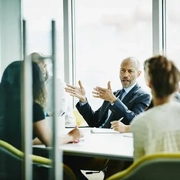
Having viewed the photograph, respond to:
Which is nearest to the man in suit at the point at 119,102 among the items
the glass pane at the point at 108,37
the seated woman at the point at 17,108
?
the seated woman at the point at 17,108

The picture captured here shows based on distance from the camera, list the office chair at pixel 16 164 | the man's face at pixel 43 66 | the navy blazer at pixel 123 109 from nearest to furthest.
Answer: the man's face at pixel 43 66, the office chair at pixel 16 164, the navy blazer at pixel 123 109

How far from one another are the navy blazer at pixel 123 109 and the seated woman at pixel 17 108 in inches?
26.3

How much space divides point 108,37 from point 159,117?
3.22 meters

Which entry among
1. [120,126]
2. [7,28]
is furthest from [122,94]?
[7,28]

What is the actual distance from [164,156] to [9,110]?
1.05m

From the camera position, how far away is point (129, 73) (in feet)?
11.6

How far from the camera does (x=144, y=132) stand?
6.03 ft

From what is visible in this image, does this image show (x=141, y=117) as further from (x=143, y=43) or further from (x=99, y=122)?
(x=143, y=43)

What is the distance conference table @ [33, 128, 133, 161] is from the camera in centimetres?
207

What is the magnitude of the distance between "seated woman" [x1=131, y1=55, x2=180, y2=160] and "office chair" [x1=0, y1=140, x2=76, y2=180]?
0.53 meters

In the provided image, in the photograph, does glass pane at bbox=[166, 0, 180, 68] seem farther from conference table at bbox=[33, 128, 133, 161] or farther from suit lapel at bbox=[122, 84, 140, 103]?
conference table at bbox=[33, 128, 133, 161]

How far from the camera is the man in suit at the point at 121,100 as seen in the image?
2.99 m

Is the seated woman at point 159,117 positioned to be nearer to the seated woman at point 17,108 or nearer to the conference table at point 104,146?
the conference table at point 104,146

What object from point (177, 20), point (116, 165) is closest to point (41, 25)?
point (116, 165)
